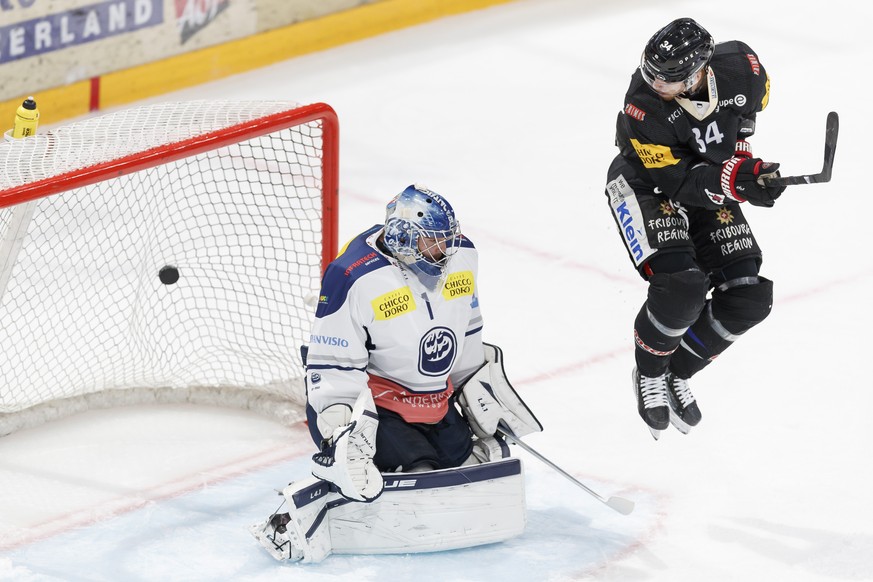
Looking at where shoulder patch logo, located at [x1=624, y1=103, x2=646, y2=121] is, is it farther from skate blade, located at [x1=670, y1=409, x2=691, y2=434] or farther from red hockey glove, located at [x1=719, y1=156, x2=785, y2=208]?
skate blade, located at [x1=670, y1=409, x2=691, y2=434]

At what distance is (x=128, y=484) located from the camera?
4520 millimetres

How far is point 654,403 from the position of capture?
4465mm

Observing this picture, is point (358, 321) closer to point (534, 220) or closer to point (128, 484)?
point (128, 484)

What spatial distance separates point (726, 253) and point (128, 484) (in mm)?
1832

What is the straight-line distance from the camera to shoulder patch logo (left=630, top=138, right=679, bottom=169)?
164 inches

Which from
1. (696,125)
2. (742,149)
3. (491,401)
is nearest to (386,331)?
(491,401)

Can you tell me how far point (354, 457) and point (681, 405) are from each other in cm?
110

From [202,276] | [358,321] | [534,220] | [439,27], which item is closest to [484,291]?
[534,220]

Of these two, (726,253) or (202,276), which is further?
(202,276)

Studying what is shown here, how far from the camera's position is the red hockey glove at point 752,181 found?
13.0ft

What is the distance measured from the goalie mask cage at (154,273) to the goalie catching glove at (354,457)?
802 mm

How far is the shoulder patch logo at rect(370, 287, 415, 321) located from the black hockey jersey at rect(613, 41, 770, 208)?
0.77 meters

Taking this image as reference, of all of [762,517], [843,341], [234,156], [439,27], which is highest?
[439,27]

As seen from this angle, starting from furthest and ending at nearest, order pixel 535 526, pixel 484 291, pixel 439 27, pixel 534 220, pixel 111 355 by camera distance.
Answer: pixel 439 27
pixel 534 220
pixel 484 291
pixel 111 355
pixel 535 526
